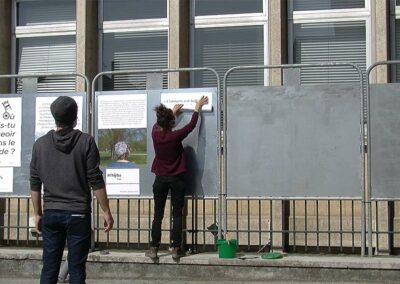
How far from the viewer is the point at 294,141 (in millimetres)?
7875

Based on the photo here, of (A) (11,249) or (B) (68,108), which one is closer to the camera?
(B) (68,108)

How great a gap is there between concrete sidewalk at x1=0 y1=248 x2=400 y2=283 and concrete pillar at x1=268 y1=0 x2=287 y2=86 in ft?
9.75

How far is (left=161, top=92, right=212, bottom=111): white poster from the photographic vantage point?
26.5ft

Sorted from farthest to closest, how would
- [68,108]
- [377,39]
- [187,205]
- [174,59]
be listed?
[174,59] < [377,39] < [187,205] < [68,108]

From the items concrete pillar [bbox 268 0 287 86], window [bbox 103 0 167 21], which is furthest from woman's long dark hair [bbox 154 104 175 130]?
window [bbox 103 0 167 21]

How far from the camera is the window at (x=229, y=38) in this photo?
10469 millimetres

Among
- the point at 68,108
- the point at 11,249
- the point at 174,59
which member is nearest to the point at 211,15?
the point at 174,59

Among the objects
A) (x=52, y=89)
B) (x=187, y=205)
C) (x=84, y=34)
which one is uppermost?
(x=84, y=34)

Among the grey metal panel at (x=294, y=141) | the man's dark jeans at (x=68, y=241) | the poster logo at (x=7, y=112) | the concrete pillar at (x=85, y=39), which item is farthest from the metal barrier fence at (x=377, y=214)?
the concrete pillar at (x=85, y=39)

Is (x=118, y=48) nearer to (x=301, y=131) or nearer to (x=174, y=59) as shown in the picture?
(x=174, y=59)

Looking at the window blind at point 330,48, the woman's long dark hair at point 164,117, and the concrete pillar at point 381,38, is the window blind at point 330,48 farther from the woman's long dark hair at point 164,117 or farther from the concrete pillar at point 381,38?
the woman's long dark hair at point 164,117

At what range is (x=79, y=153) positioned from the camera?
527 cm

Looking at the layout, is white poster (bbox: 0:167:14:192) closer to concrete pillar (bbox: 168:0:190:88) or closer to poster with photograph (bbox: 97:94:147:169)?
poster with photograph (bbox: 97:94:147:169)

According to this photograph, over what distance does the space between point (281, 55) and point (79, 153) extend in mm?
5363
